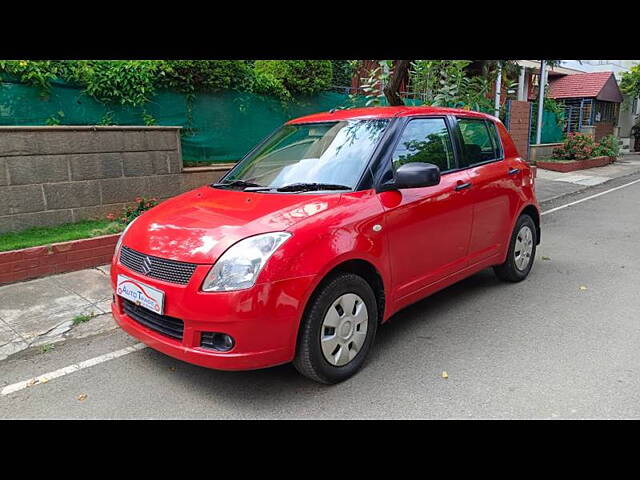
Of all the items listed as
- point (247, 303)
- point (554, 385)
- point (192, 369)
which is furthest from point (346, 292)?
point (554, 385)

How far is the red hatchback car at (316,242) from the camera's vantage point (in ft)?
9.55

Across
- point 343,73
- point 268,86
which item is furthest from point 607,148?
point 268,86

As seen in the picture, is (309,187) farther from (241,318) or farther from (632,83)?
(632,83)

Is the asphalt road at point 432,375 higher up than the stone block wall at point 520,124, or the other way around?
the stone block wall at point 520,124

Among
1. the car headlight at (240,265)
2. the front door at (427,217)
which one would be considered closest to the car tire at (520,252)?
the front door at (427,217)

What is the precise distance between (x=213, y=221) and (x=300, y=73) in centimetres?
636

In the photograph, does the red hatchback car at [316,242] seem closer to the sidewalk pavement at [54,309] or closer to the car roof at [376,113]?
the car roof at [376,113]

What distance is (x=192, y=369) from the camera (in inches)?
138

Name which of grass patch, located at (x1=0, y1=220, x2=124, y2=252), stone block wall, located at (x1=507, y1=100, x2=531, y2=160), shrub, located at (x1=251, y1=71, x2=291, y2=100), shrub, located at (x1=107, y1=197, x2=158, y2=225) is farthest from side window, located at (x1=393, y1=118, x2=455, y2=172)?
stone block wall, located at (x1=507, y1=100, x2=531, y2=160)

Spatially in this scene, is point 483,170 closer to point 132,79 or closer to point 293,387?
point 293,387

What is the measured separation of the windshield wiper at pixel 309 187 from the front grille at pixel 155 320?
1.21 m

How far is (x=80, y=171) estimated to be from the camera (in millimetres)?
6230

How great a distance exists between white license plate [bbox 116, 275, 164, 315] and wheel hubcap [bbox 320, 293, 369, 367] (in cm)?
98

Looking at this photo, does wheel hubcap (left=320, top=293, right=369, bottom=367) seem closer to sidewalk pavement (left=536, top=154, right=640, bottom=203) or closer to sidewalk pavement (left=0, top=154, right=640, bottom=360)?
sidewalk pavement (left=0, top=154, right=640, bottom=360)
